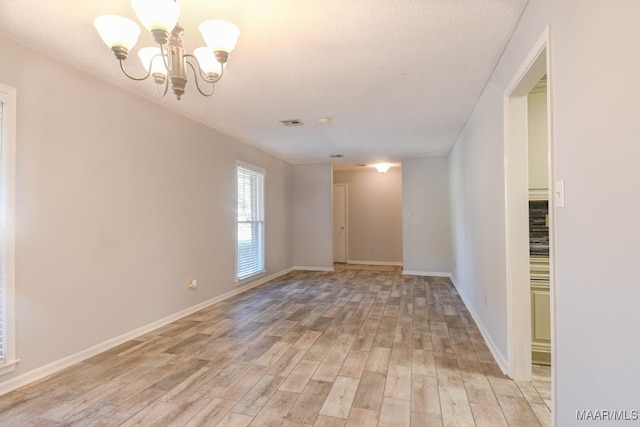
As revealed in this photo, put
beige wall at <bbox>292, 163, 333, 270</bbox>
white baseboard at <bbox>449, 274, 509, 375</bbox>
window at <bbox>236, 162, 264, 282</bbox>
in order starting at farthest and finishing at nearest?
beige wall at <bbox>292, 163, 333, 270</bbox>, window at <bbox>236, 162, 264, 282</bbox>, white baseboard at <bbox>449, 274, 509, 375</bbox>

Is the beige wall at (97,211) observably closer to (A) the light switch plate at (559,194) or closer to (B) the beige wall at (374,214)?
(A) the light switch plate at (559,194)

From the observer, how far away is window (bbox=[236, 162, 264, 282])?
5.04 meters

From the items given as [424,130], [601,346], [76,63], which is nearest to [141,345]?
[76,63]

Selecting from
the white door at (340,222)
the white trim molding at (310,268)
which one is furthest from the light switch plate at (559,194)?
the white door at (340,222)

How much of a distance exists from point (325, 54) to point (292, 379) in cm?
236

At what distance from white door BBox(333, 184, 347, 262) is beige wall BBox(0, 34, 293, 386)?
4504 mm

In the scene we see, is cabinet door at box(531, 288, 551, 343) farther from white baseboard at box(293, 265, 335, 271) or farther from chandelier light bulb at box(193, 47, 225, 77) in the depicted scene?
white baseboard at box(293, 265, 335, 271)

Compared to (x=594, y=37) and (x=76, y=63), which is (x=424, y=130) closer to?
(x=594, y=37)

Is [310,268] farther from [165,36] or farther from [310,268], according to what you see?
[165,36]

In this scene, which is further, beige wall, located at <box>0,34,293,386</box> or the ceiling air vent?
the ceiling air vent

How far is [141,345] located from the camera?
2.91 m

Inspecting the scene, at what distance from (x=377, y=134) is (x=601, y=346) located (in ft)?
12.6

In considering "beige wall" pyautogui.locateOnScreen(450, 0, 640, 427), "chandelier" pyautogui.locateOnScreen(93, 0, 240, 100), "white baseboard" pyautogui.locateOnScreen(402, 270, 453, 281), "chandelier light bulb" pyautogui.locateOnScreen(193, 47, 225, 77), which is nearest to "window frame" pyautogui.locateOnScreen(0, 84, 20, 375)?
"chandelier" pyautogui.locateOnScreen(93, 0, 240, 100)

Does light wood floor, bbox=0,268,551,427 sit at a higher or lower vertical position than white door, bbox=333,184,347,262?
lower
